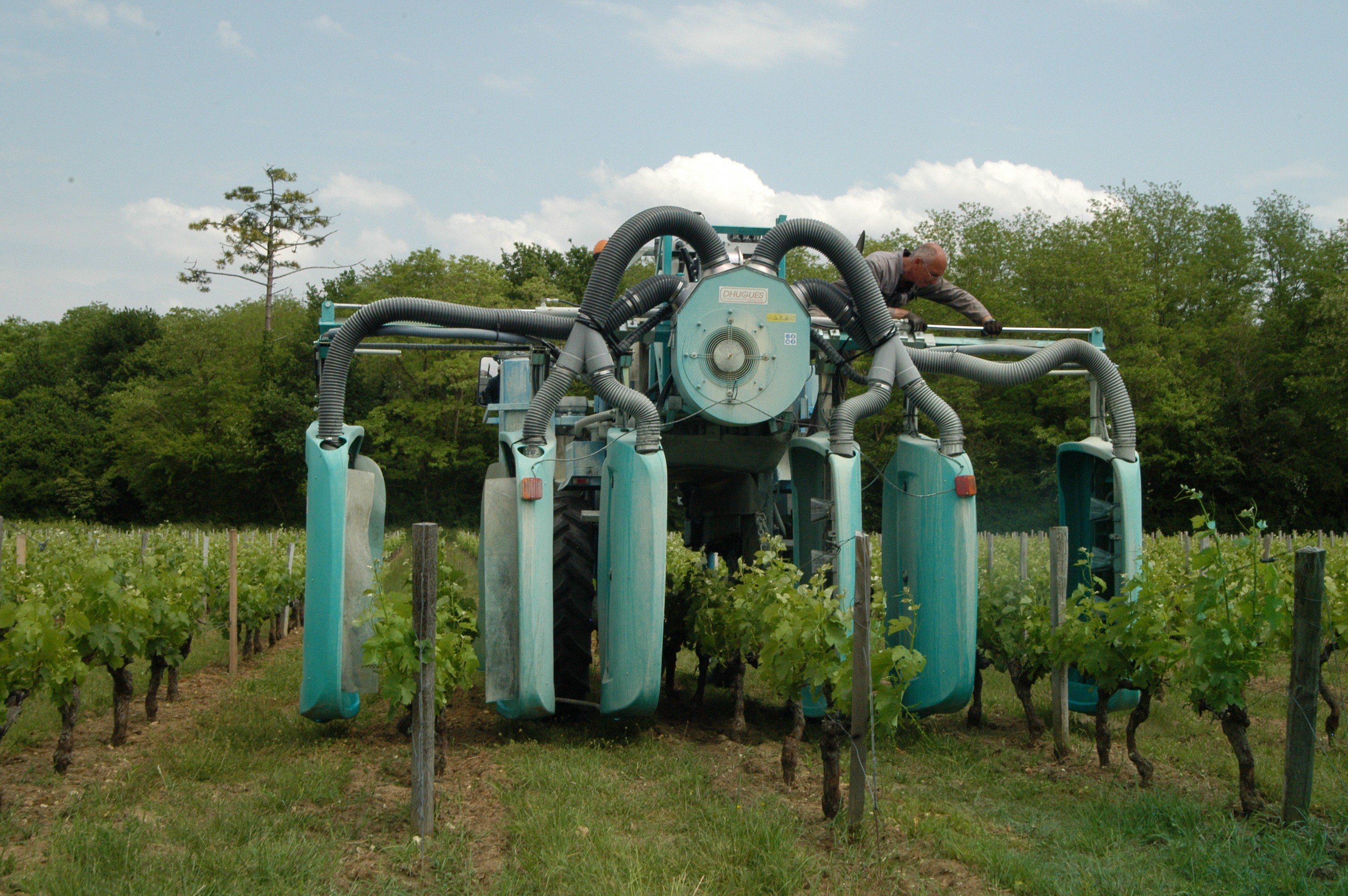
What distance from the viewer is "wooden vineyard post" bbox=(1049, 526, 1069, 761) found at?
23.4 feet

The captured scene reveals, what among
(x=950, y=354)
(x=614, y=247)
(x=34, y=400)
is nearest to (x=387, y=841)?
(x=614, y=247)

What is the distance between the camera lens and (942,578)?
6.93 m

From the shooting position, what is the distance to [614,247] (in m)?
6.73

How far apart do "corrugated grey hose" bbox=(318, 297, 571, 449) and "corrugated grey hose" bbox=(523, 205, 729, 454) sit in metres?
0.55

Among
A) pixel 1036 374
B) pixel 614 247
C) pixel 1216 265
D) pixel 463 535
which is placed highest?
pixel 1216 265

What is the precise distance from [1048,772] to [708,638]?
99.7 inches

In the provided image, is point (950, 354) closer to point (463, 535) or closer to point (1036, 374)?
point (1036, 374)

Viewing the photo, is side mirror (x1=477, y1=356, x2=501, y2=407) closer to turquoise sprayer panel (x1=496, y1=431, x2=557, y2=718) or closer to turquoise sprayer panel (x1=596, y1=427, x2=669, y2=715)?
turquoise sprayer panel (x1=496, y1=431, x2=557, y2=718)

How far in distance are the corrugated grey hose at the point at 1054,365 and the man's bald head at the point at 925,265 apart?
54cm

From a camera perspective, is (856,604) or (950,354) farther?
(950,354)

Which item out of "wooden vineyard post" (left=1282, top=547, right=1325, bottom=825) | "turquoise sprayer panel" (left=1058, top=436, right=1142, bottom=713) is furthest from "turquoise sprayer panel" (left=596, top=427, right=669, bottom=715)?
"wooden vineyard post" (left=1282, top=547, right=1325, bottom=825)

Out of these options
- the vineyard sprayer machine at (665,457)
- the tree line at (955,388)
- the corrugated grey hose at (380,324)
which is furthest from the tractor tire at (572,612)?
the tree line at (955,388)

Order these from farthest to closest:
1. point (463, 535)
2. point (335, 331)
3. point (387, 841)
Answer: point (463, 535) → point (335, 331) → point (387, 841)

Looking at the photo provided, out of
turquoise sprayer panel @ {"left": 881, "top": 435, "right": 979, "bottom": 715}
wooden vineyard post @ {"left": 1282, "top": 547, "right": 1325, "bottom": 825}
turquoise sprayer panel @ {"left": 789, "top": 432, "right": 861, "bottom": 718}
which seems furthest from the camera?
turquoise sprayer panel @ {"left": 881, "top": 435, "right": 979, "bottom": 715}
